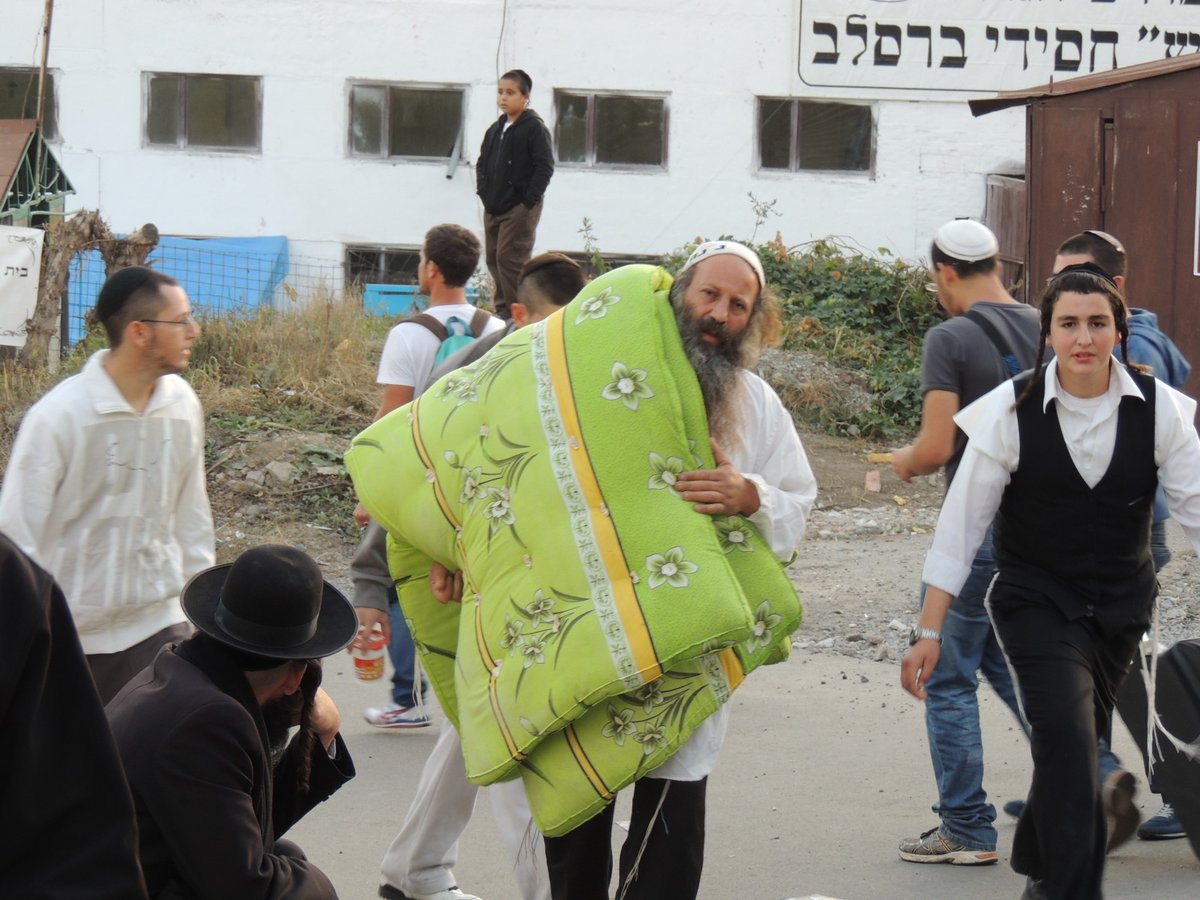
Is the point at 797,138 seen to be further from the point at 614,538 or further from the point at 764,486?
the point at 614,538

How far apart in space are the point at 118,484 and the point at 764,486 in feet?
6.29

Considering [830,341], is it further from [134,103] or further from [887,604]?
[134,103]

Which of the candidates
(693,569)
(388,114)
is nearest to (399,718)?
(693,569)

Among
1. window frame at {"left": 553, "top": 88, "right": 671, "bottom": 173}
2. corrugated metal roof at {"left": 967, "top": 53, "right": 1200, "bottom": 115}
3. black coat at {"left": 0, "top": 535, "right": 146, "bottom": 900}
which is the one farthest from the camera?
window frame at {"left": 553, "top": 88, "right": 671, "bottom": 173}

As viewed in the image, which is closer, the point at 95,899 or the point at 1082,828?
the point at 95,899

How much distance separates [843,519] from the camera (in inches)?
437

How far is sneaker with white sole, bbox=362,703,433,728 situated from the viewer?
648 centimetres

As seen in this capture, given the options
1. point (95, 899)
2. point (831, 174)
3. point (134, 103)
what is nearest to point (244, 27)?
point (134, 103)

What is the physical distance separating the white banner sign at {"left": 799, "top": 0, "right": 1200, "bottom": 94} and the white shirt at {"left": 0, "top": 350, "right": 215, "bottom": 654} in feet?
62.3

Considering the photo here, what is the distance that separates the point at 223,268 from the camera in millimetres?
20953

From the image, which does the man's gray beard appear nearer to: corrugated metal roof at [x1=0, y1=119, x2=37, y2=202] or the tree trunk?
the tree trunk

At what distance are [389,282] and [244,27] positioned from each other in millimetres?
4125

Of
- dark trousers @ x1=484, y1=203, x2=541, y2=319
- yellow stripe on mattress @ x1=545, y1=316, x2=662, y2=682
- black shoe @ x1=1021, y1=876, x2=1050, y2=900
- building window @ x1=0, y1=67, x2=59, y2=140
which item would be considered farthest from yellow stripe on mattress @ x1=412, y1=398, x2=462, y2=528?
building window @ x1=0, y1=67, x2=59, y2=140

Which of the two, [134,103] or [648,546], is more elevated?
[134,103]
